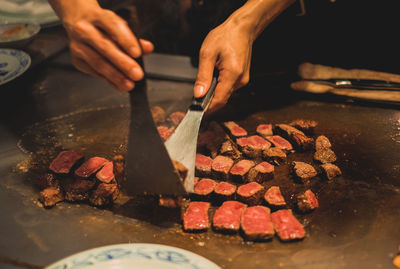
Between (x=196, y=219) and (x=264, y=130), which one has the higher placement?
(x=264, y=130)

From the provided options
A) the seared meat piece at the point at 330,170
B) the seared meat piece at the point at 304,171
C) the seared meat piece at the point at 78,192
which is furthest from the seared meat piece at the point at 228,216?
the seared meat piece at the point at 78,192

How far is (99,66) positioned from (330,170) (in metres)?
1.92

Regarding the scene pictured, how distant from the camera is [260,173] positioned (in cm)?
265

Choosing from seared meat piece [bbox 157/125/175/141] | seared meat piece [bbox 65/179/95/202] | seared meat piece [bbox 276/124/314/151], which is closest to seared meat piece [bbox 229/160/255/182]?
seared meat piece [bbox 276/124/314/151]

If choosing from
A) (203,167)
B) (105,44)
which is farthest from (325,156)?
(105,44)

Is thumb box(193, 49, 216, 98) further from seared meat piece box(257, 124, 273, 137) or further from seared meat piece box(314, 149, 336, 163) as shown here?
seared meat piece box(314, 149, 336, 163)

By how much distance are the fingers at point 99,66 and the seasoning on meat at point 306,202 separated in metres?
1.43

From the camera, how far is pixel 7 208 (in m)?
2.56

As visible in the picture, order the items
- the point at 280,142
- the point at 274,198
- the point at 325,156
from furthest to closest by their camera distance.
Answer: the point at 280,142
the point at 325,156
the point at 274,198

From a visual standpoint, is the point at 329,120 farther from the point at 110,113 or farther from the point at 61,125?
the point at 61,125

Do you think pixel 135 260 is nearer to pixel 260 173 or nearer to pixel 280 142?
pixel 260 173

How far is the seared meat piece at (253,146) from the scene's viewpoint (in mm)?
2943

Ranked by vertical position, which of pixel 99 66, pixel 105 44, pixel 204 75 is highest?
pixel 105 44

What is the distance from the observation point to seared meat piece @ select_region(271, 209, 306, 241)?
2.18m
